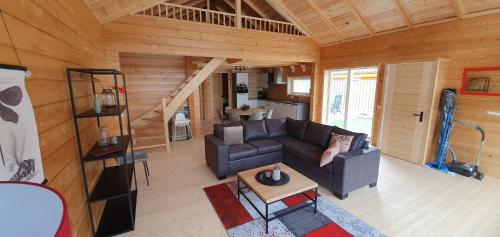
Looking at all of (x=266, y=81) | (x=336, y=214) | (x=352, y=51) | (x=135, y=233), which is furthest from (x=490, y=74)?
(x=266, y=81)

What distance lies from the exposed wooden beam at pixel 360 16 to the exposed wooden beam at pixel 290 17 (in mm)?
1394

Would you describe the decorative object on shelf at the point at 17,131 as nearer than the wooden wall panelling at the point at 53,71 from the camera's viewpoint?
Yes

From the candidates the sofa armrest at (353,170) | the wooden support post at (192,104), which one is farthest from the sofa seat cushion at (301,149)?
the wooden support post at (192,104)

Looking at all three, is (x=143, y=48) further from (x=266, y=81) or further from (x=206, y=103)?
(x=266, y=81)

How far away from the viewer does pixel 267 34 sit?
5.44m

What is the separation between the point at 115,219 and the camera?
8.28 feet

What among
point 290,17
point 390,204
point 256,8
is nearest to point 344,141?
point 390,204

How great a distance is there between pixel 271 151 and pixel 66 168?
9.42 ft

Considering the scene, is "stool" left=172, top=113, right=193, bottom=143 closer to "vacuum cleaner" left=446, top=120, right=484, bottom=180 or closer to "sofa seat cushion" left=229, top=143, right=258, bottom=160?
"sofa seat cushion" left=229, top=143, right=258, bottom=160

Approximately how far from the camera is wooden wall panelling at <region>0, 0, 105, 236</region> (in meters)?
1.28

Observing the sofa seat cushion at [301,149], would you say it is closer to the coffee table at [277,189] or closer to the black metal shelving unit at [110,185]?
the coffee table at [277,189]

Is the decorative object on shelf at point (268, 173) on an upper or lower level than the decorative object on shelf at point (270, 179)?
upper

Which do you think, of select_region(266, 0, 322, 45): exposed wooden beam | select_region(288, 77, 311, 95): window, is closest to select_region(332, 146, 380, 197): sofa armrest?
select_region(266, 0, 322, 45): exposed wooden beam

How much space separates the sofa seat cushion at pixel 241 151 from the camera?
361 centimetres
